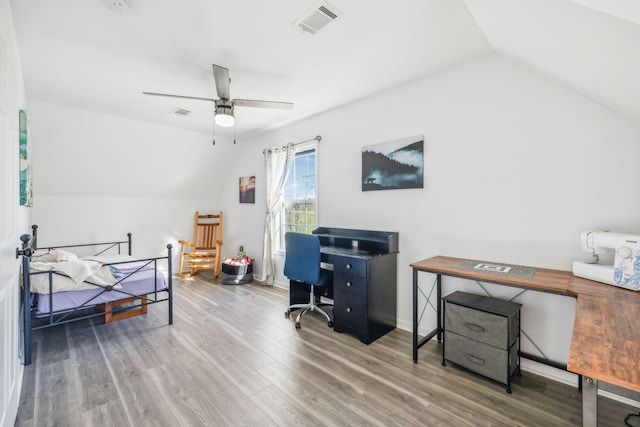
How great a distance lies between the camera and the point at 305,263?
2982mm

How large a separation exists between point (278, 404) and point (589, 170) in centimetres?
262

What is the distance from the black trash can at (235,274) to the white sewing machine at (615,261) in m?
4.03

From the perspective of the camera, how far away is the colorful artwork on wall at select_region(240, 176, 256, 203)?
16.2 feet

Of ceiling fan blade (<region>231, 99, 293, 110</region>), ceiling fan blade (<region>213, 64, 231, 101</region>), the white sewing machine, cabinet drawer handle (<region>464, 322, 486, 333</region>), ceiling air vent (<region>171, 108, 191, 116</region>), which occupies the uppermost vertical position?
ceiling air vent (<region>171, 108, 191, 116</region>)

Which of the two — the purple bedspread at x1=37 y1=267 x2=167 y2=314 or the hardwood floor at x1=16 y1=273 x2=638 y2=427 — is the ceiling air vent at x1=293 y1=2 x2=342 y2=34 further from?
the purple bedspread at x1=37 y1=267 x2=167 y2=314

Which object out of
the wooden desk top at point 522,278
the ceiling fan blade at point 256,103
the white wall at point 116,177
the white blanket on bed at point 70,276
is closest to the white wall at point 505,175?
the wooden desk top at point 522,278

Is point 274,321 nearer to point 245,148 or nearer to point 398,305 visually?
point 398,305

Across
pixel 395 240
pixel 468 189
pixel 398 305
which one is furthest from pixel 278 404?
pixel 468 189

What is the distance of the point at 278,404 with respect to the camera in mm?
1818

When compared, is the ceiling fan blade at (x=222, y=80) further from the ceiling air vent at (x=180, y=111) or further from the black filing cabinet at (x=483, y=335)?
the black filing cabinet at (x=483, y=335)

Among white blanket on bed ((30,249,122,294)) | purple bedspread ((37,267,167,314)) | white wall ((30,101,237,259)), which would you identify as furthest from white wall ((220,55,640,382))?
white wall ((30,101,237,259))

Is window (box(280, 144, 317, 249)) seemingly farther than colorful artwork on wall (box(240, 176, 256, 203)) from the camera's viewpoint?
No

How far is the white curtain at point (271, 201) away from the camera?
4.39m

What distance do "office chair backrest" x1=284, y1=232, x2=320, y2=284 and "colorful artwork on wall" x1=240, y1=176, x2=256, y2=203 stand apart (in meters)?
2.05
